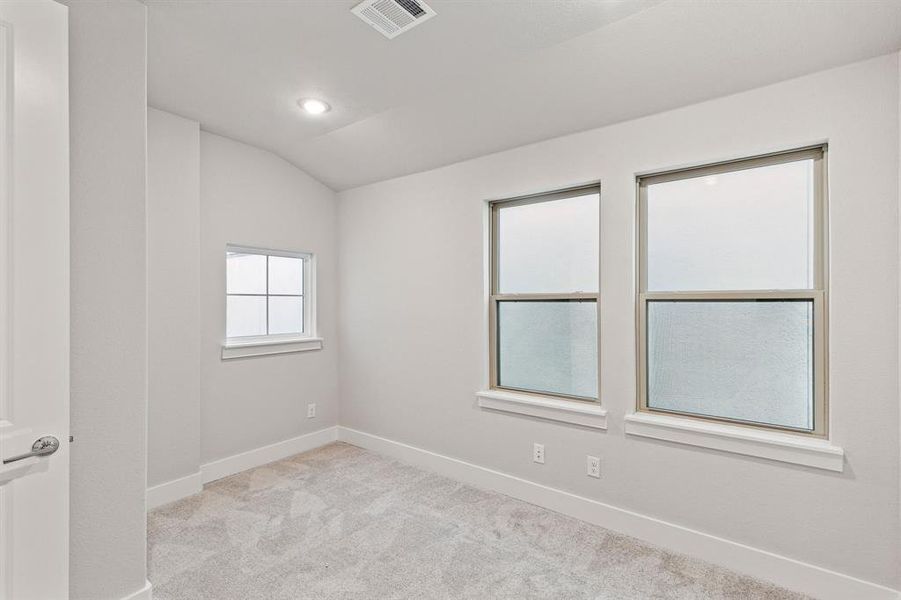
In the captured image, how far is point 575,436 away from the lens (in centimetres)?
270

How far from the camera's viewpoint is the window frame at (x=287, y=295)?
3.39m

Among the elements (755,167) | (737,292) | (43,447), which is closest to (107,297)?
(43,447)

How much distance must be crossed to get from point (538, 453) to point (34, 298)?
8.35 feet

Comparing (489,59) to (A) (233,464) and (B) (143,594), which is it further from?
(A) (233,464)

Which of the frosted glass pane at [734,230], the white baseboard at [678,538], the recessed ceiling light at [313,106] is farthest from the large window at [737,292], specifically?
the recessed ceiling light at [313,106]

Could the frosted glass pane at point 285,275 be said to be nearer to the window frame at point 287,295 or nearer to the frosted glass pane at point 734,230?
the window frame at point 287,295

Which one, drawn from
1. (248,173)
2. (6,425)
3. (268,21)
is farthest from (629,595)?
(248,173)

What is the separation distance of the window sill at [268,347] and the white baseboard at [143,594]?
5.45 ft

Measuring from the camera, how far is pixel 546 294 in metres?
2.95

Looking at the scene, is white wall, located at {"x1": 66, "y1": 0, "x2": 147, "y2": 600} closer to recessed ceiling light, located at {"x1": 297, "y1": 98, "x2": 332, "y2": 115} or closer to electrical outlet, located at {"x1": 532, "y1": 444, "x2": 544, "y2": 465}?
recessed ceiling light, located at {"x1": 297, "y1": 98, "x2": 332, "y2": 115}

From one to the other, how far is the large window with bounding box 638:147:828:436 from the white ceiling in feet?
1.55

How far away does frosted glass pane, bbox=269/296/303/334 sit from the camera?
12.2 feet

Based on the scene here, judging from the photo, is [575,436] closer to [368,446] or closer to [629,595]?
[629,595]

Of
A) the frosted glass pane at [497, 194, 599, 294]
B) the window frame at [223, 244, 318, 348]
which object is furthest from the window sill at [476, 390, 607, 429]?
the window frame at [223, 244, 318, 348]
